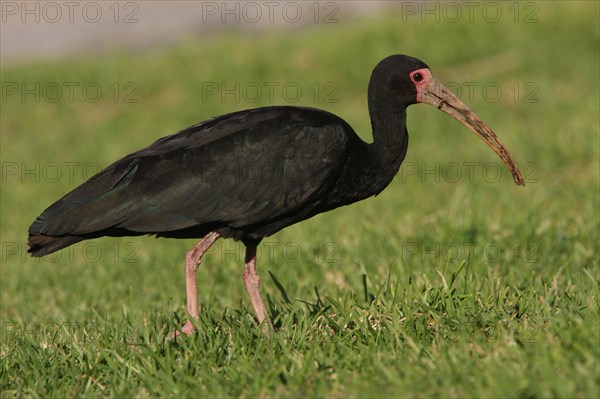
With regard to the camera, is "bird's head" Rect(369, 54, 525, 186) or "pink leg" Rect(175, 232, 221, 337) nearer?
"pink leg" Rect(175, 232, 221, 337)

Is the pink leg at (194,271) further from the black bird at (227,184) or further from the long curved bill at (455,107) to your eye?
the long curved bill at (455,107)

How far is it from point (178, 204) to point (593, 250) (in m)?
3.00

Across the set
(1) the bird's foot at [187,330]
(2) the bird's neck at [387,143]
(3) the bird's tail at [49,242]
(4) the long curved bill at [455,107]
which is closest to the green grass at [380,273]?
(1) the bird's foot at [187,330]

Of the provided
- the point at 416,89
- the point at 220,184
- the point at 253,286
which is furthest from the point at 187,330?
the point at 416,89

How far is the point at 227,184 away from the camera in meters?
5.18

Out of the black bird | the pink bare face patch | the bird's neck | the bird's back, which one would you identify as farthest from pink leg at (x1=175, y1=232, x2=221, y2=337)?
the pink bare face patch

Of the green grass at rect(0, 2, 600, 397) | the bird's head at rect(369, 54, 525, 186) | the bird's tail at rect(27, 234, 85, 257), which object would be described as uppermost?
the bird's head at rect(369, 54, 525, 186)

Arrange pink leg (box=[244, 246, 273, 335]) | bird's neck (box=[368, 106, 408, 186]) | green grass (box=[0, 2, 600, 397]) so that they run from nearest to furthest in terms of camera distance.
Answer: green grass (box=[0, 2, 600, 397])
pink leg (box=[244, 246, 273, 335])
bird's neck (box=[368, 106, 408, 186])

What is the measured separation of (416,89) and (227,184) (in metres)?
1.25

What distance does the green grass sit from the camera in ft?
13.1

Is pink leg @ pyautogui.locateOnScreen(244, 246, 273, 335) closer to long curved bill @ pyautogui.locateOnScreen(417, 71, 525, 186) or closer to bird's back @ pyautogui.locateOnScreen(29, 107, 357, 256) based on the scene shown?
bird's back @ pyautogui.locateOnScreen(29, 107, 357, 256)

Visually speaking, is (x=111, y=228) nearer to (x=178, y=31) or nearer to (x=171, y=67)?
(x=171, y=67)

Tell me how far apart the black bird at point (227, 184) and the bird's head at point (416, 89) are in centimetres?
40

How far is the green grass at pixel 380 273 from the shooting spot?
4.00 meters
